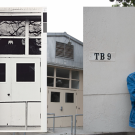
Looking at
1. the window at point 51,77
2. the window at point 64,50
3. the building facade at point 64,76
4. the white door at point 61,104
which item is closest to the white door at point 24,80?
the building facade at point 64,76

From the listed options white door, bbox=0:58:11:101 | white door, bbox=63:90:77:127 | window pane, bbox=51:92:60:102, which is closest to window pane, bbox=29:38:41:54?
white door, bbox=0:58:11:101

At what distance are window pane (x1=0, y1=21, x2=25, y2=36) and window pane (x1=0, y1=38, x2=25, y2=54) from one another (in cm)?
13

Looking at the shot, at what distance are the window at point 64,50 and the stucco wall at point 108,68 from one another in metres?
4.85

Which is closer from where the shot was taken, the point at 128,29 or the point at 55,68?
the point at 128,29

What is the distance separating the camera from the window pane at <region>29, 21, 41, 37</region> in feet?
15.7

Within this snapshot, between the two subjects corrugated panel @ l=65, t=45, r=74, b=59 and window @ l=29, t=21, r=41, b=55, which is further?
corrugated panel @ l=65, t=45, r=74, b=59

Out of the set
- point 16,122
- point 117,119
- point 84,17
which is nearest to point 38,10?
point 84,17

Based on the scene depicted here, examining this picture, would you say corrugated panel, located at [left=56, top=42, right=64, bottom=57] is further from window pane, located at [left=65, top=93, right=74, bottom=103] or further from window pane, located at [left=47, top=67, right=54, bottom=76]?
window pane, located at [left=65, top=93, right=74, bottom=103]

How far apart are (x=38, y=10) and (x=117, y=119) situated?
10.6ft

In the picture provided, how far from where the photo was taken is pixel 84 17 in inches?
233

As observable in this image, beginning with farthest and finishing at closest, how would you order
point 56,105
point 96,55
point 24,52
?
point 56,105 → point 96,55 → point 24,52

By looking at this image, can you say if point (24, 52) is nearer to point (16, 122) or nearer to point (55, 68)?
point (16, 122)

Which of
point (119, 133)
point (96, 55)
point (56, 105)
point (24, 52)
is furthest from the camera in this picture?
point (56, 105)

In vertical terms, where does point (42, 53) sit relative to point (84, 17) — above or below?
below
